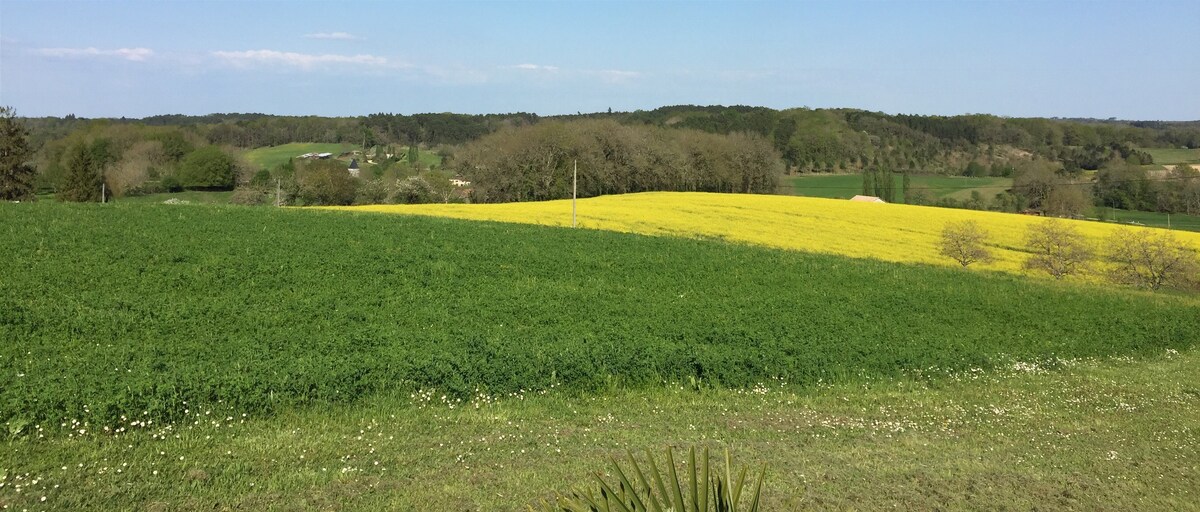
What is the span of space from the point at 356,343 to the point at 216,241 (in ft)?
29.0

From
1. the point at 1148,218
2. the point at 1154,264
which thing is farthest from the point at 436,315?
the point at 1148,218

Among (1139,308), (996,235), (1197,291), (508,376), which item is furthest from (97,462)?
(996,235)

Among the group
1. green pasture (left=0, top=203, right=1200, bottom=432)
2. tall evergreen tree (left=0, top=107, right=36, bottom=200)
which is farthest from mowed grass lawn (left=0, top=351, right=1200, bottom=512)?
tall evergreen tree (left=0, top=107, right=36, bottom=200)

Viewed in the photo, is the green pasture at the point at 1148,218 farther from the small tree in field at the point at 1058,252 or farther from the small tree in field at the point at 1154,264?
the small tree in field at the point at 1058,252

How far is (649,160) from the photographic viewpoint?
255ft

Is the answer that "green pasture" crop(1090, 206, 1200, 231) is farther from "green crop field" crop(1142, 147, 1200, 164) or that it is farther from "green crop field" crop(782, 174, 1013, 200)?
"green crop field" crop(1142, 147, 1200, 164)

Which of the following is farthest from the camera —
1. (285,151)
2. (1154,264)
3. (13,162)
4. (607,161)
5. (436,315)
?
(285,151)

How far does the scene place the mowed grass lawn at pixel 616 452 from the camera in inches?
247

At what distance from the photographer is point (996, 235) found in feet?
131

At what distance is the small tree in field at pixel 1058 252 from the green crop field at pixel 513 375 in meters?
11.1

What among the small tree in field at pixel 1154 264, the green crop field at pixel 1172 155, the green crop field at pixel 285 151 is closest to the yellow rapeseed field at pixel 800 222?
the small tree in field at pixel 1154 264

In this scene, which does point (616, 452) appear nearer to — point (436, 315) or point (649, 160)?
point (436, 315)

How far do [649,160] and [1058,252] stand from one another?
48224 millimetres

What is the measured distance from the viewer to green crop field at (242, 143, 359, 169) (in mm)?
118469
